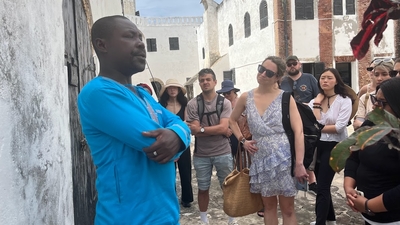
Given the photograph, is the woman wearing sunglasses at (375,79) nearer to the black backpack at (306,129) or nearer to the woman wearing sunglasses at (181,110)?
the black backpack at (306,129)

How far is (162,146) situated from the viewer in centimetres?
146

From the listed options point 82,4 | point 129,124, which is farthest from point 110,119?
point 82,4

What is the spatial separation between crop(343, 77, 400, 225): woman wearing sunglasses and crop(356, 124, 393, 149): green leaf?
0.95 meters

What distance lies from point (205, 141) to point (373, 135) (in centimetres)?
317

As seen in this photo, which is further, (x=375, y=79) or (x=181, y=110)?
(x=181, y=110)

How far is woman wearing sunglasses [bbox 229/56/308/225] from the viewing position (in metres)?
2.96

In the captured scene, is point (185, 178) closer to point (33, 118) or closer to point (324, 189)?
point (324, 189)

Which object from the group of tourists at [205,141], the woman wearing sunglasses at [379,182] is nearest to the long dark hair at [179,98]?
the group of tourists at [205,141]

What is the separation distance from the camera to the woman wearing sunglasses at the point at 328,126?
340cm

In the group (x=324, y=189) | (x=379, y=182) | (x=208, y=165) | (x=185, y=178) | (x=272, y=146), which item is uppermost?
(x=272, y=146)

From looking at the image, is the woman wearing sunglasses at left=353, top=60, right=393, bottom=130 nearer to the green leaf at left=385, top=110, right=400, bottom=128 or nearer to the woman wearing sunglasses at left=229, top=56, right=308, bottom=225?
the woman wearing sunglasses at left=229, top=56, right=308, bottom=225

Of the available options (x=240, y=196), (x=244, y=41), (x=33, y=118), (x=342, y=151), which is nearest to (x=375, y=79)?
(x=240, y=196)

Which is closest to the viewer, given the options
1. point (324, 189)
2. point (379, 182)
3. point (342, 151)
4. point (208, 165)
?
point (342, 151)

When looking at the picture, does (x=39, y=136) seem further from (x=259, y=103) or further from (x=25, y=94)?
(x=259, y=103)
